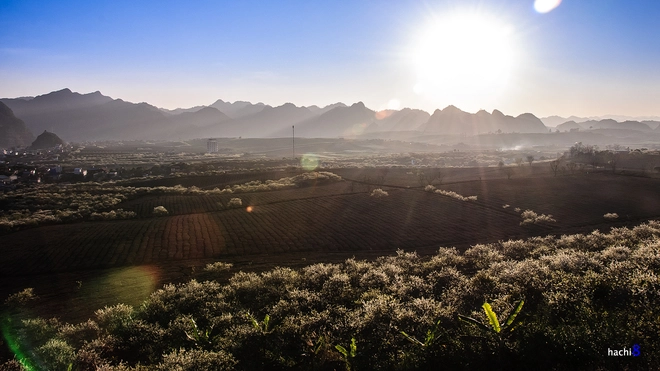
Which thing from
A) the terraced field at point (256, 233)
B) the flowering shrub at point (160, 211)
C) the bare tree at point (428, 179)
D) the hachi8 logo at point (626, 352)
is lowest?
the terraced field at point (256, 233)

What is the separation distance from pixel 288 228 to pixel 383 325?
2486 cm

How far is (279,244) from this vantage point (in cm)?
2948

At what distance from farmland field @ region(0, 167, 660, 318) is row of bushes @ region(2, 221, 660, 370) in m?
5.59

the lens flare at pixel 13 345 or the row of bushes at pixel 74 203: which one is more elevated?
the lens flare at pixel 13 345

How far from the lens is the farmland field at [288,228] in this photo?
24016 millimetres

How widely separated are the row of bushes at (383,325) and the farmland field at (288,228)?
18.3 feet

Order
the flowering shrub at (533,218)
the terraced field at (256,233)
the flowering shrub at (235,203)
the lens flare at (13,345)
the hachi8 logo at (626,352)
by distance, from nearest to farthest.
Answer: the hachi8 logo at (626,352), the lens flare at (13,345), the terraced field at (256,233), the flowering shrub at (533,218), the flowering shrub at (235,203)

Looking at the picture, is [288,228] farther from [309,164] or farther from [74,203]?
[309,164]

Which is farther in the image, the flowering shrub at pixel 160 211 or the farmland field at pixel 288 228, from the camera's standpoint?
the flowering shrub at pixel 160 211

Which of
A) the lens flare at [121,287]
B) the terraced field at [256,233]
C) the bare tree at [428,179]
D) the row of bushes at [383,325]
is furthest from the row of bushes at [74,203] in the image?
the row of bushes at [383,325]

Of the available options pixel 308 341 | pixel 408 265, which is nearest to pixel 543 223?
pixel 408 265

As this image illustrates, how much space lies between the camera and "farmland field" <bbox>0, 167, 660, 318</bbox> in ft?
78.8

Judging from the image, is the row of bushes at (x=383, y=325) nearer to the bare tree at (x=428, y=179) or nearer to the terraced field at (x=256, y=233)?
the terraced field at (x=256, y=233)

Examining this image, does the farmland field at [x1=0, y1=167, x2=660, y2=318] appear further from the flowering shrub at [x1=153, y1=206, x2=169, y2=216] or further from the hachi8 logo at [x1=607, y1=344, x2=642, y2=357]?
the hachi8 logo at [x1=607, y1=344, x2=642, y2=357]
